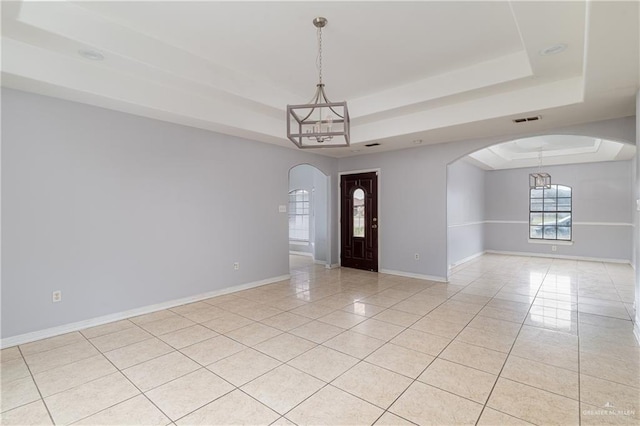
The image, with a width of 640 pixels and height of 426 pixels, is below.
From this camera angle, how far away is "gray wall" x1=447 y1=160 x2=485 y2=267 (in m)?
7.36

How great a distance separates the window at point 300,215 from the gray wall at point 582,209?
232 inches

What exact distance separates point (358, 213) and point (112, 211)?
4.91m

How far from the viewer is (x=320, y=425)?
1989 mm

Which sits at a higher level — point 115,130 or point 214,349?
point 115,130

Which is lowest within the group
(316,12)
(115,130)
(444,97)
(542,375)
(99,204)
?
(542,375)

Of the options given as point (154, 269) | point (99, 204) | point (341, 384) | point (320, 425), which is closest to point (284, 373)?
point (341, 384)

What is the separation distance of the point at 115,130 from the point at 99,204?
38.2 inches

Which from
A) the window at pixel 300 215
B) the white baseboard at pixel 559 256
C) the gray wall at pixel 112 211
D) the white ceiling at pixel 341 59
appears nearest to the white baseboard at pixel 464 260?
the white baseboard at pixel 559 256

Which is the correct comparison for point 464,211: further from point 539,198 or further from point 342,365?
point 342,365

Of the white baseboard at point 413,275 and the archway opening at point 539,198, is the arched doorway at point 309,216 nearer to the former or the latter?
the white baseboard at point 413,275

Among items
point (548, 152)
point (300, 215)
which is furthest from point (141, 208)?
point (548, 152)

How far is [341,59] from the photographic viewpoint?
12.1 ft

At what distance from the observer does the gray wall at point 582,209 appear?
7.85m

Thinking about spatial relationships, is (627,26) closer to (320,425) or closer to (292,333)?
(320,425)
